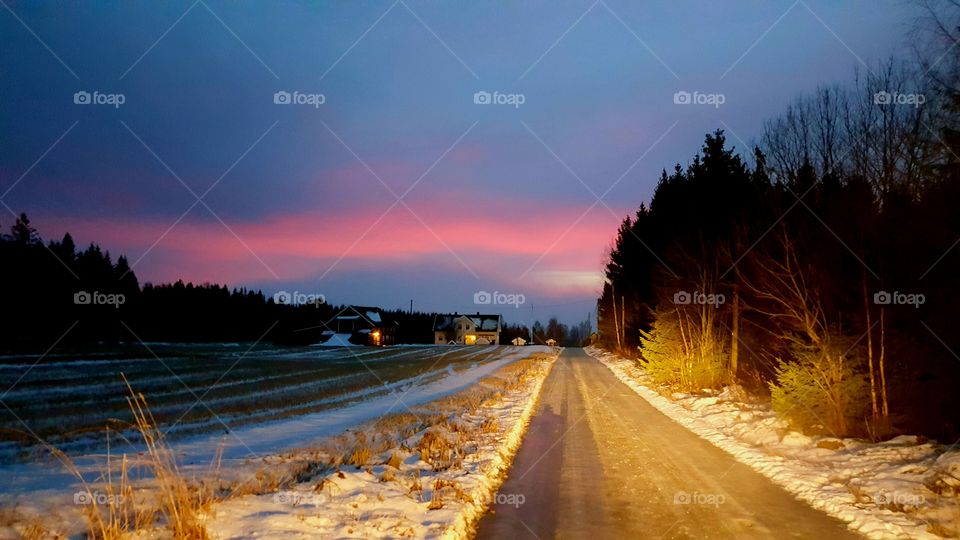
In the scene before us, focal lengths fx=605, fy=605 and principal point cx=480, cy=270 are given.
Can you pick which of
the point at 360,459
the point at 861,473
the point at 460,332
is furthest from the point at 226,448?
the point at 460,332

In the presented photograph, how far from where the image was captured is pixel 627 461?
1110cm

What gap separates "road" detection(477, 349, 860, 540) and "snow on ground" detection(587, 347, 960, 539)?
15.6 inches

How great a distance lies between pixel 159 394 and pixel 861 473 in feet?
73.9

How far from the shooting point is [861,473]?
978cm

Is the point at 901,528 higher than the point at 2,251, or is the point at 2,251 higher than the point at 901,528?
the point at 2,251

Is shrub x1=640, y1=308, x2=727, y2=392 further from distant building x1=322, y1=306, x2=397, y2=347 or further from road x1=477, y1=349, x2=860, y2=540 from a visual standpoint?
distant building x1=322, y1=306, x2=397, y2=347

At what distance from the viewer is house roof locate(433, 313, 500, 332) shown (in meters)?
131

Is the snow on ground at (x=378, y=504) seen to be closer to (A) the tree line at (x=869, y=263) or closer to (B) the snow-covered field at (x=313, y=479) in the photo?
(B) the snow-covered field at (x=313, y=479)

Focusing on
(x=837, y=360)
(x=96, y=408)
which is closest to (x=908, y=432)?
(x=837, y=360)

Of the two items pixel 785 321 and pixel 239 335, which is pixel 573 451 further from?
pixel 239 335

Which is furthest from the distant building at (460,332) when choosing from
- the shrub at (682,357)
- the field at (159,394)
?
the shrub at (682,357)

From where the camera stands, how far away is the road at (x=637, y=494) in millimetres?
7152

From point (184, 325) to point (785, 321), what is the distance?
9024 cm

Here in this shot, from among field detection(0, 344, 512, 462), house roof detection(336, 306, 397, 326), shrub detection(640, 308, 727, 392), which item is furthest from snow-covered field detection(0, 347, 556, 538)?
house roof detection(336, 306, 397, 326)
